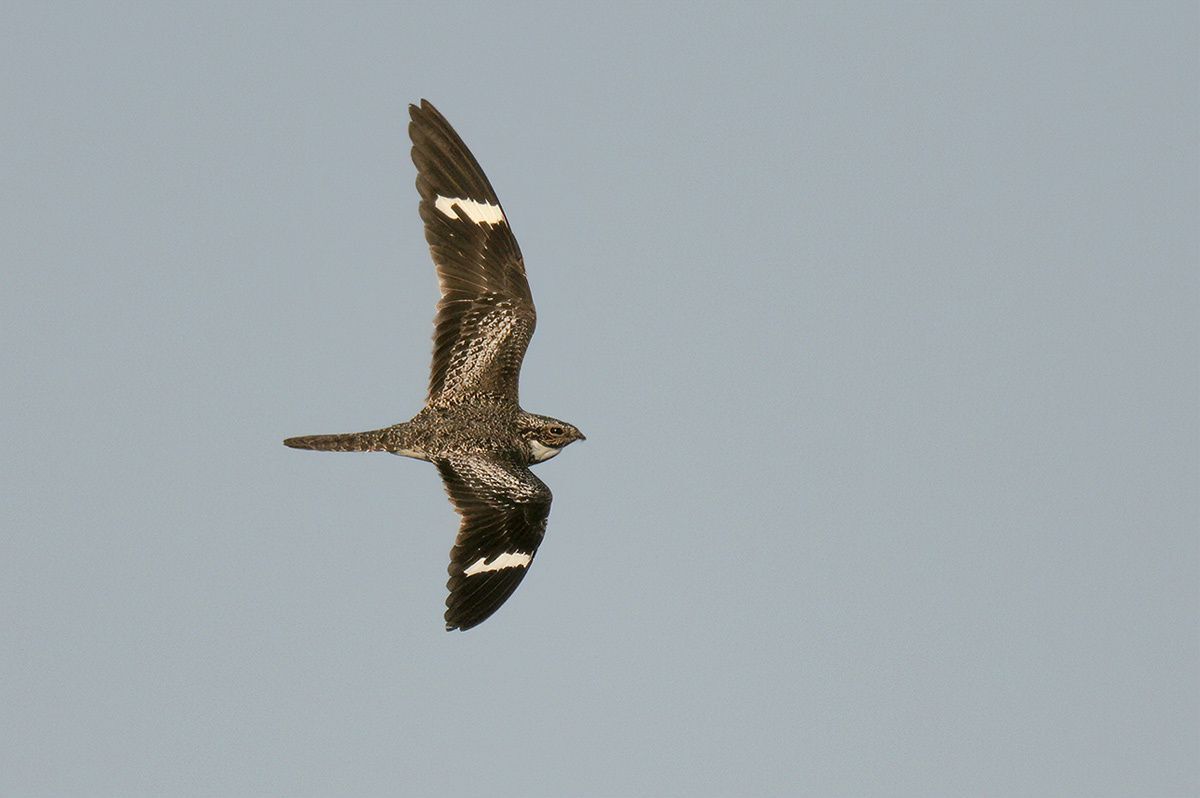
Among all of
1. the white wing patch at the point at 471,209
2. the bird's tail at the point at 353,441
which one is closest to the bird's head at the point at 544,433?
the bird's tail at the point at 353,441

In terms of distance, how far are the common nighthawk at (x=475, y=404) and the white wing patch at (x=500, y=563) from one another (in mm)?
12

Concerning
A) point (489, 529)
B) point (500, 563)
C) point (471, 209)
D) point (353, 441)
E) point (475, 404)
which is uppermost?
point (471, 209)

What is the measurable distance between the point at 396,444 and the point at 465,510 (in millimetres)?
1346

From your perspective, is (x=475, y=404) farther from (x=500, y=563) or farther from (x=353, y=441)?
(x=500, y=563)

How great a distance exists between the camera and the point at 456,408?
22.2 m

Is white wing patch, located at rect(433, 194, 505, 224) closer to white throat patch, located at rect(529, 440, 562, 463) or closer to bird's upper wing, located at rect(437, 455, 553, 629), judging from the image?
white throat patch, located at rect(529, 440, 562, 463)

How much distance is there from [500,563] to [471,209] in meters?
4.98

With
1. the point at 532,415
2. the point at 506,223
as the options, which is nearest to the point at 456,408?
the point at 532,415

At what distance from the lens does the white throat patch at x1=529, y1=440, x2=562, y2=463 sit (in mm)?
22188

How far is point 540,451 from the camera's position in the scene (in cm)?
2230

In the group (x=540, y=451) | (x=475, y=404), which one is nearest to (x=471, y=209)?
(x=475, y=404)

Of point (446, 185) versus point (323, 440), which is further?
point (446, 185)

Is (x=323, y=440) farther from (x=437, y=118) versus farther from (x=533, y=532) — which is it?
(x=437, y=118)

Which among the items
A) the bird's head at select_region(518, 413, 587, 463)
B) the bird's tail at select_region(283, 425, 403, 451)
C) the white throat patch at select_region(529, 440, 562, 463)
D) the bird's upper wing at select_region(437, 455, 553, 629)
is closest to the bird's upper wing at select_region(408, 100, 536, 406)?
the bird's head at select_region(518, 413, 587, 463)
